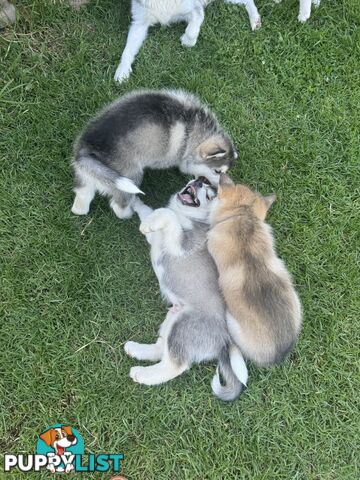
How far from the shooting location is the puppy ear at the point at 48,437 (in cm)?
320

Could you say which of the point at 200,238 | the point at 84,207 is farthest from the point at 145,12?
the point at 200,238

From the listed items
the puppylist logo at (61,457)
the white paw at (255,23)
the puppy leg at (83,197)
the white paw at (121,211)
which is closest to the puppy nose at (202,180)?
the white paw at (121,211)

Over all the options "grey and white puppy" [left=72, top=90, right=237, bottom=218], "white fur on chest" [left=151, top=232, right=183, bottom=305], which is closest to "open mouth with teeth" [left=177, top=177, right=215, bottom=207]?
"grey and white puppy" [left=72, top=90, right=237, bottom=218]

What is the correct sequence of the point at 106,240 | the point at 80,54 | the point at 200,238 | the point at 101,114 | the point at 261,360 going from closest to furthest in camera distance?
the point at 261,360
the point at 200,238
the point at 101,114
the point at 106,240
the point at 80,54

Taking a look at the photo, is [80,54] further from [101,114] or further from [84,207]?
[84,207]

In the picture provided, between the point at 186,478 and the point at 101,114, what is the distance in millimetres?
2649

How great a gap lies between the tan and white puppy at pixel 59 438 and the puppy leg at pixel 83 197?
1557 millimetres

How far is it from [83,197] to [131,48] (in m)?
1.43

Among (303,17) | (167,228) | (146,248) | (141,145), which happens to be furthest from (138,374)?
(303,17)

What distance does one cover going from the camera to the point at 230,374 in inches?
125

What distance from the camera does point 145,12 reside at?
151 inches

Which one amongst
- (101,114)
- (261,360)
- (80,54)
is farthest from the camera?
(80,54)

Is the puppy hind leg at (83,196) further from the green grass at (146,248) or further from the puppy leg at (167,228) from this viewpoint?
the puppy leg at (167,228)

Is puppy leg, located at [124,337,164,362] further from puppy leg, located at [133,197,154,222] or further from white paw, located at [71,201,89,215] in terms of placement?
white paw, located at [71,201,89,215]
